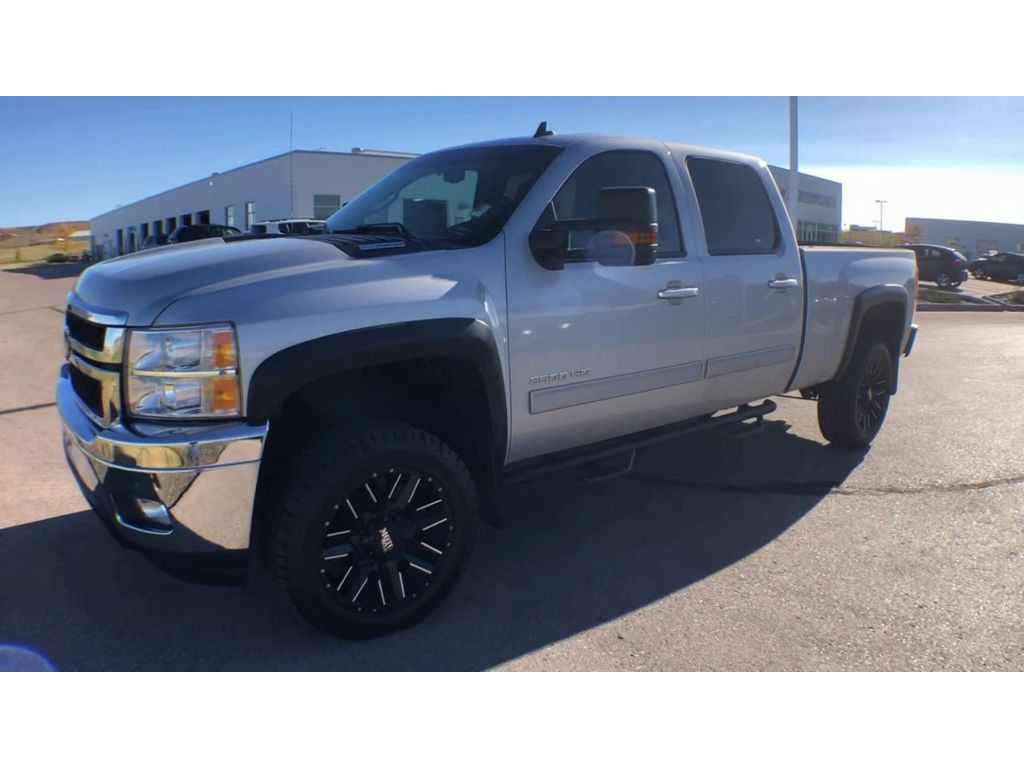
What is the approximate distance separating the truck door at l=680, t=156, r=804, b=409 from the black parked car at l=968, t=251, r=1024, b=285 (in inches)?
1518

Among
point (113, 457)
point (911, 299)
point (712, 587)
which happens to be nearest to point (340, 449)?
point (113, 457)

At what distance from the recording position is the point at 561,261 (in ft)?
11.8

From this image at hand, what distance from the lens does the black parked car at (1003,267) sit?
1467 inches

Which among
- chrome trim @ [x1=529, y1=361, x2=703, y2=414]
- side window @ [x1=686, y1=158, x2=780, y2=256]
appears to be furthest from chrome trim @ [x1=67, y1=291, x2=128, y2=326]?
side window @ [x1=686, y1=158, x2=780, y2=256]

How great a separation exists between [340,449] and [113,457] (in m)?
0.77

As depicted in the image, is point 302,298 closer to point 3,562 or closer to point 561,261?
point 561,261

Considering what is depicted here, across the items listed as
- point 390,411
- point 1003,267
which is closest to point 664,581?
point 390,411

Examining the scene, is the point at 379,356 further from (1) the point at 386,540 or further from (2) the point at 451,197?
(2) the point at 451,197

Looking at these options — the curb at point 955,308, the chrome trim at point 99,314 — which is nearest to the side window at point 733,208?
the chrome trim at point 99,314

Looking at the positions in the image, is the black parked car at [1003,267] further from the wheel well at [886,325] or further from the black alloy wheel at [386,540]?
the black alloy wheel at [386,540]

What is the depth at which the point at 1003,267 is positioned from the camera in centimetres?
3784

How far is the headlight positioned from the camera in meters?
2.72

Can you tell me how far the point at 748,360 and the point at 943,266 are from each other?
29122mm

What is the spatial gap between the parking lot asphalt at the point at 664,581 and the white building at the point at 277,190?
59.2 feet
